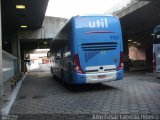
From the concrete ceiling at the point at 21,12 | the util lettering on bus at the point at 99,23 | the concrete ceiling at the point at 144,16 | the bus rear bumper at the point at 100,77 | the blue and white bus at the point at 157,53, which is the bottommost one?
the bus rear bumper at the point at 100,77

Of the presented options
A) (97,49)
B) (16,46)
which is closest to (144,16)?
(97,49)

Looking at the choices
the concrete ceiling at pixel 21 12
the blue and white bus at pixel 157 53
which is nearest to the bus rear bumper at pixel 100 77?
the blue and white bus at pixel 157 53

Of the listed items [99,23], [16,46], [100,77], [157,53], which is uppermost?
[16,46]

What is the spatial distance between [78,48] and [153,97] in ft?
12.8

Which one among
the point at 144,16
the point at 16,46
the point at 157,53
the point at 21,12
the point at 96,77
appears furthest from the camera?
the point at 16,46

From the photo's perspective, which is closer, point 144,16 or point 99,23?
point 99,23

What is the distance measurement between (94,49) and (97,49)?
14cm

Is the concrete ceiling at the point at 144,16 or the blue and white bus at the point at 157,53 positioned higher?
the concrete ceiling at the point at 144,16

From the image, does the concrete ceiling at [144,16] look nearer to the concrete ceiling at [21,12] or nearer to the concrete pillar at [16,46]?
the concrete ceiling at [21,12]

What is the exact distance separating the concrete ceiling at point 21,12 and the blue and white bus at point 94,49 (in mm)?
5072

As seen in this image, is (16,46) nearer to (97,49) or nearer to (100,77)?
(97,49)

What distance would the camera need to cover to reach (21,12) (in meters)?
20.2

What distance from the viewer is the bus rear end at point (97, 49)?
1270cm

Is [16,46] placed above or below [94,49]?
above
